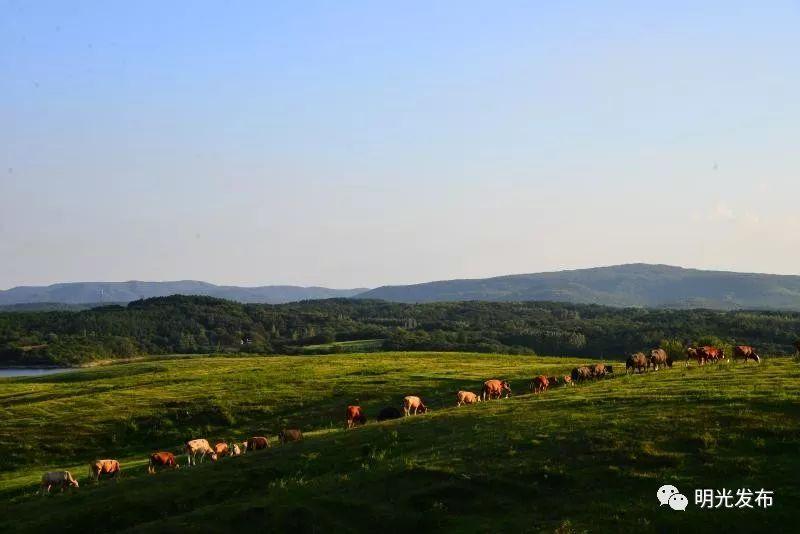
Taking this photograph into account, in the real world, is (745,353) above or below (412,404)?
above

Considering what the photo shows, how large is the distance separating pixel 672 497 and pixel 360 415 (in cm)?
2561

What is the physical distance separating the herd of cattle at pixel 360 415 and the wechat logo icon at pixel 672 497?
22136 millimetres

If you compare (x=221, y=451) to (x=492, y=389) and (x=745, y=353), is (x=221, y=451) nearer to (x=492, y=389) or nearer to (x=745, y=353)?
(x=492, y=389)

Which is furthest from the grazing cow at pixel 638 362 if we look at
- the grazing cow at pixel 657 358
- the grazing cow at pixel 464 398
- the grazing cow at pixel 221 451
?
the grazing cow at pixel 221 451

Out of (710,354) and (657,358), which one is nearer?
(657,358)

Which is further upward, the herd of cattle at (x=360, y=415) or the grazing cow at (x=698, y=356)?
the grazing cow at (x=698, y=356)

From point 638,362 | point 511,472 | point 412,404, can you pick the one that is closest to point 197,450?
point 412,404

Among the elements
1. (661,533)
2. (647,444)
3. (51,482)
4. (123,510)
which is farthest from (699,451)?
(51,482)

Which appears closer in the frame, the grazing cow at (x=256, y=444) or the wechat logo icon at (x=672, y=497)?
the wechat logo icon at (x=672, y=497)

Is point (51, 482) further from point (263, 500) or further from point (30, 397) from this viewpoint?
point (30, 397)

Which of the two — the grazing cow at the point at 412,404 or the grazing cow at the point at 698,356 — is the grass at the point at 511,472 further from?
the grazing cow at the point at 698,356

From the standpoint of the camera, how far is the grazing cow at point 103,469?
120 ft

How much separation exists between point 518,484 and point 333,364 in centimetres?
6933

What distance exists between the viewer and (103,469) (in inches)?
1452
